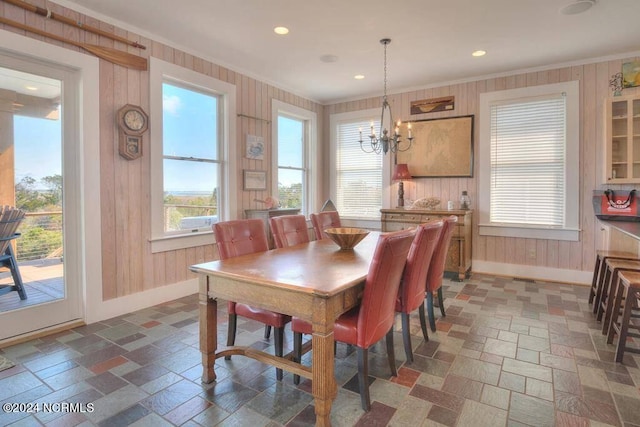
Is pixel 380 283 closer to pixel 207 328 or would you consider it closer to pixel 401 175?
pixel 207 328

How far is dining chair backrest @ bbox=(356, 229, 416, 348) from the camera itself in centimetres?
180

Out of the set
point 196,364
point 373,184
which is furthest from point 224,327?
point 373,184

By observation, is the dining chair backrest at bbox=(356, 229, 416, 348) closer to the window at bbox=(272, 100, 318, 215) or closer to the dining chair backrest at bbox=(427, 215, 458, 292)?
the dining chair backrest at bbox=(427, 215, 458, 292)

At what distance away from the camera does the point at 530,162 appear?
4.62 m

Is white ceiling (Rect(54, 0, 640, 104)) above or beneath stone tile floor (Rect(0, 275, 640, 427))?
above

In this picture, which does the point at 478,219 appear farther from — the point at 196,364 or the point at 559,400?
the point at 196,364

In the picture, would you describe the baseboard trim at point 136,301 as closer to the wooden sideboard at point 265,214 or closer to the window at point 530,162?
the wooden sideboard at point 265,214

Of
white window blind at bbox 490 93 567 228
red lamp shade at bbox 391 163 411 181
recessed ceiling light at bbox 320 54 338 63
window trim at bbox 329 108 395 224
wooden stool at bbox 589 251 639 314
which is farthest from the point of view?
window trim at bbox 329 108 395 224

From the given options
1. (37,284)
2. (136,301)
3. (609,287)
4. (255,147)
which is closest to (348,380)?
(136,301)

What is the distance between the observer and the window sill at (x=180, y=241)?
11.9ft

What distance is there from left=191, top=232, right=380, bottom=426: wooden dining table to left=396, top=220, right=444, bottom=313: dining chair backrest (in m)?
0.30

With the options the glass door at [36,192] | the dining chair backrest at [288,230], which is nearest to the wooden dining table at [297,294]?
the dining chair backrest at [288,230]

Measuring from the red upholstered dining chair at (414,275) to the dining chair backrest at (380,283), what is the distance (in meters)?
0.29

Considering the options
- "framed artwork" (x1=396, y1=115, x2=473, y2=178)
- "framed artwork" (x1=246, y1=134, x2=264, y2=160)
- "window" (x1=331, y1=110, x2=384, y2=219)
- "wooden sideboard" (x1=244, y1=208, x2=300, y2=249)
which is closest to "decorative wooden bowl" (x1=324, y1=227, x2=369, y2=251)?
"wooden sideboard" (x1=244, y1=208, x2=300, y2=249)
